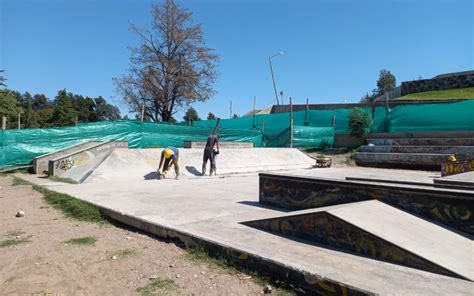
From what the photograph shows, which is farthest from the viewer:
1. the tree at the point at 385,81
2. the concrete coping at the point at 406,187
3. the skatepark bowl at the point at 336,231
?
the tree at the point at 385,81

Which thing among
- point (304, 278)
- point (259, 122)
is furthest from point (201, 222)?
point (259, 122)

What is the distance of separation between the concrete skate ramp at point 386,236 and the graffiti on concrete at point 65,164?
35.5ft

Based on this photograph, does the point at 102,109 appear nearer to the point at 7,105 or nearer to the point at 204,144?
the point at 7,105

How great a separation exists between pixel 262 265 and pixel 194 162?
11325mm

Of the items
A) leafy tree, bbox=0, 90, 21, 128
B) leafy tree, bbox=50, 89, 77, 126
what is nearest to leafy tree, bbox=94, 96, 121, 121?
leafy tree, bbox=50, 89, 77, 126

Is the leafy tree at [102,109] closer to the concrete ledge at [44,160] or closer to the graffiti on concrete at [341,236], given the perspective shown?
the concrete ledge at [44,160]

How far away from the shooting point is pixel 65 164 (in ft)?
41.7

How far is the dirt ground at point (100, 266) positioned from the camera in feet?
9.97

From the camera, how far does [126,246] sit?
4.37m

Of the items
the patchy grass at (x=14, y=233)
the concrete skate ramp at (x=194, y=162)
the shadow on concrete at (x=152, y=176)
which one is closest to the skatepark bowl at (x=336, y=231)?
the patchy grass at (x=14, y=233)

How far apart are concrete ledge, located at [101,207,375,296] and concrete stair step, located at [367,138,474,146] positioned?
54.9 ft

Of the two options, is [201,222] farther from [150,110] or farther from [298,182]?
[150,110]

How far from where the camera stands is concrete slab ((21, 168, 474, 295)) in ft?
8.56

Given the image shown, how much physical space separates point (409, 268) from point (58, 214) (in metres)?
5.93
